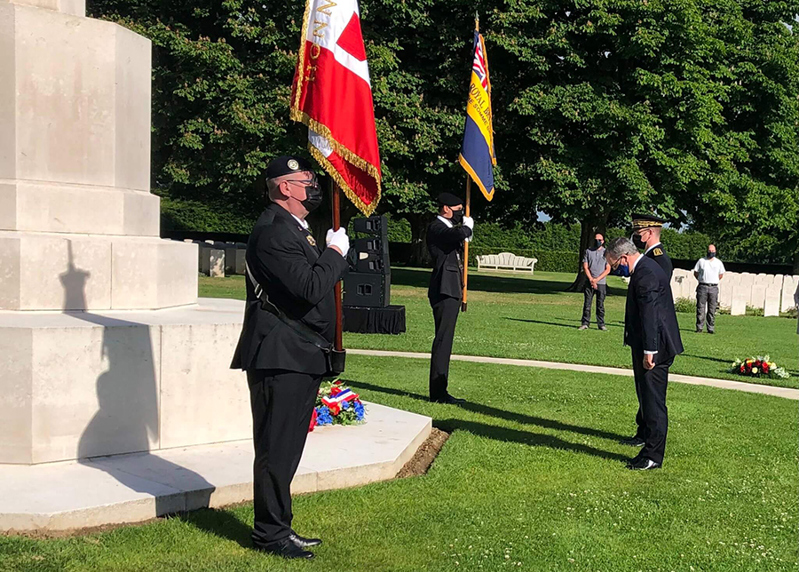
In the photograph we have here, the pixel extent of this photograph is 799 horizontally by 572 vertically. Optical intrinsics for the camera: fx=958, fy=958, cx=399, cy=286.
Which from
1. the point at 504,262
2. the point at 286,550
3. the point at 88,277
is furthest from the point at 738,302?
the point at 504,262

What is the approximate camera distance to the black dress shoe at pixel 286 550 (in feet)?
17.0

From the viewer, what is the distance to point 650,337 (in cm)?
789

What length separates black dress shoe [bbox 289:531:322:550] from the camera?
17.2 feet

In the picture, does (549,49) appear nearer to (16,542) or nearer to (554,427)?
(554,427)

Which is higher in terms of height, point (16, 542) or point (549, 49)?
point (549, 49)

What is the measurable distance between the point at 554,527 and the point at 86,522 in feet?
9.32

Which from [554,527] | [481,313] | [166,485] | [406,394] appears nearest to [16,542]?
[166,485]

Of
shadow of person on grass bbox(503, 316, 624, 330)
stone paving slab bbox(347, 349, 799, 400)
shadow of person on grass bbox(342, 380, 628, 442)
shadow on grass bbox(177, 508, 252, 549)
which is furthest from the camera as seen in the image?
shadow of person on grass bbox(503, 316, 624, 330)

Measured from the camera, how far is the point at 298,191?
516cm

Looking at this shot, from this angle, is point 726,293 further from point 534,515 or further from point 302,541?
point 302,541

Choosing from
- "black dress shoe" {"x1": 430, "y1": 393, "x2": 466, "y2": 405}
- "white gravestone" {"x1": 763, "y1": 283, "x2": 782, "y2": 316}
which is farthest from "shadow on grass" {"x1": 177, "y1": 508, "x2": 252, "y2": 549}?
"white gravestone" {"x1": 763, "y1": 283, "x2": 782, "y2": 316}

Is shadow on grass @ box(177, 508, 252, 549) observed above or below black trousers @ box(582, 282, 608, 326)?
below

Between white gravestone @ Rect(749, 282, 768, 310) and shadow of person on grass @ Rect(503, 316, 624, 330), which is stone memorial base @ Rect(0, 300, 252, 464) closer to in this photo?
shadow of person on grass @ Rect(503, 316, 624, 330)

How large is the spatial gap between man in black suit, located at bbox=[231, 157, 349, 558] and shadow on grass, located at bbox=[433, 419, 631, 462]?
386 cm
